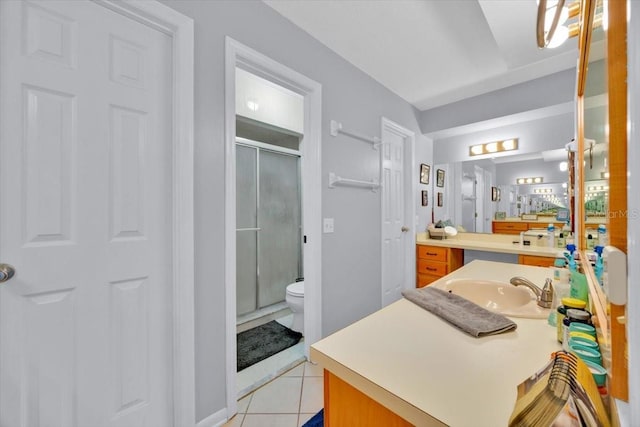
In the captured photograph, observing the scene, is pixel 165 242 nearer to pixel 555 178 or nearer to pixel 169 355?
pixel 169 355

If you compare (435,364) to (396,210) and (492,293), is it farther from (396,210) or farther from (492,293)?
(396,210)

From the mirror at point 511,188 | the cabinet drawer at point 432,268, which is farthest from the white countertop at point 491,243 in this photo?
the cabinet drawer at point 432,268

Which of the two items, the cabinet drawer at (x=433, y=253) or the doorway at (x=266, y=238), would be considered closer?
the doorway at (x=266, y=238)

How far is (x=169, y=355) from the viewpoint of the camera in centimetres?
126

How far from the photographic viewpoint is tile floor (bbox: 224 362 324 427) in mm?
1424

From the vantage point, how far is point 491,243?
9.77 ft

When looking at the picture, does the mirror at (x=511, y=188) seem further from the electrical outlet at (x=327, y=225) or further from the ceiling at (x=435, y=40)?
the electrical outlet at (x=327, y=225)

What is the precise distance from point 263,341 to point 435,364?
204 cm

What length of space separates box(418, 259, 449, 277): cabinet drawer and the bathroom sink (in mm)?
1785

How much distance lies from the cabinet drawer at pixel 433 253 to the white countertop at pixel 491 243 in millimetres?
65

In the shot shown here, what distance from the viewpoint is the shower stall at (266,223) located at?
2881mm

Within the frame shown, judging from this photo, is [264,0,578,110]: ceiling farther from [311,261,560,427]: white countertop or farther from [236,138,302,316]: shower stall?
[311,261,560,427]: white countertop

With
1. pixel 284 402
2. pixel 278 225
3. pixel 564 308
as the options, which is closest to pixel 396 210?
pixel 278 225

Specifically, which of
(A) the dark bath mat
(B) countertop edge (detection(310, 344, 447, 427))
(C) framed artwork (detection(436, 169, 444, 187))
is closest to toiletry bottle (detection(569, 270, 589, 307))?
(B) countertop edge (detection(310, 344, 447, 427))
